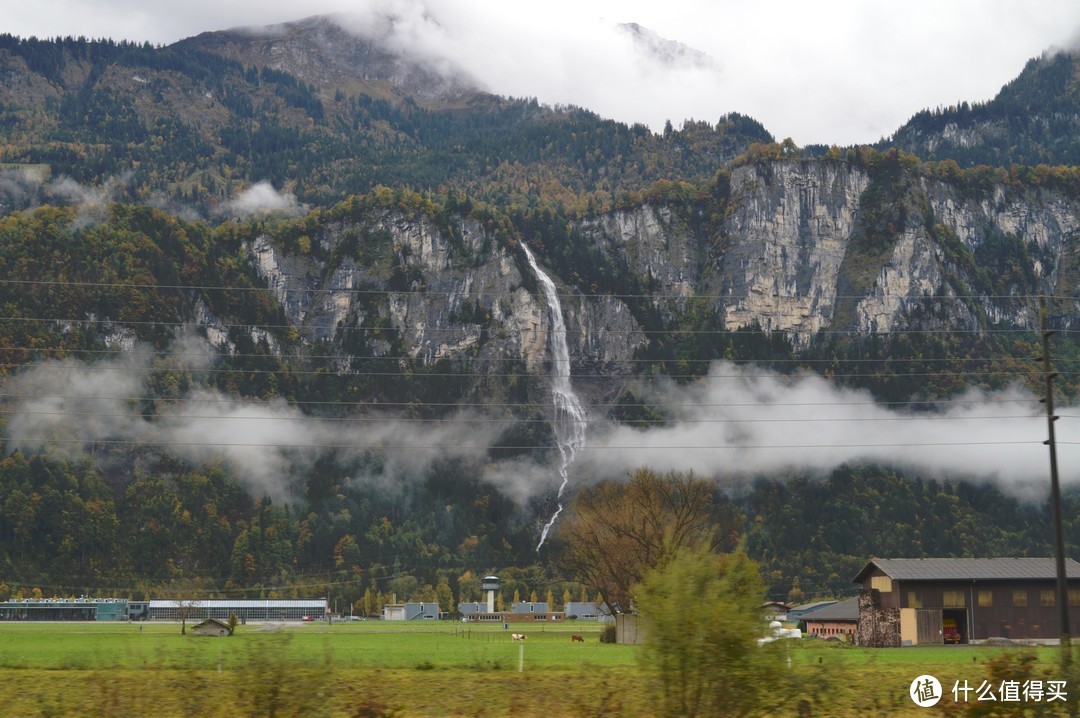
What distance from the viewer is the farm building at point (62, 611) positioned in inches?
7525

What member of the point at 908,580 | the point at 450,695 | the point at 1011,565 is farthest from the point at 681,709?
the point at 1011,565

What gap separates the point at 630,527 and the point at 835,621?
24.0 meters

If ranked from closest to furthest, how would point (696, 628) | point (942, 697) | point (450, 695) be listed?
1. point (696, 628)
2. point (942, 697)
3. point (450, 695)

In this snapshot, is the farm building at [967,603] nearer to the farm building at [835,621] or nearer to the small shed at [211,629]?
the farm building at [835,621]

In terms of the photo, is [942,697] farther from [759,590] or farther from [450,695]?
[450,695]

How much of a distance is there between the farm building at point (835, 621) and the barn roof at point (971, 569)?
29.3 ft

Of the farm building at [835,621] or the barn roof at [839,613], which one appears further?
the barn roof at [839,613]

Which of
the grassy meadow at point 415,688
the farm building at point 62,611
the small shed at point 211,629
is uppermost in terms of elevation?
the grassy meadow at point 415,688

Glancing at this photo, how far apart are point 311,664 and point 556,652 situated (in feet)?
141

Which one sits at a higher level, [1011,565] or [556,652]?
[1011,565]

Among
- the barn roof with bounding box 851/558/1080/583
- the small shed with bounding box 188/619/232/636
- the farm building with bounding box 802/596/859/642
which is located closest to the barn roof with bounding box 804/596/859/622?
the farm building with bounding box 802/596/859/642

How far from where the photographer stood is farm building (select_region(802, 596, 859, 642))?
104188 mm

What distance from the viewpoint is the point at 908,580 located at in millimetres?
91250

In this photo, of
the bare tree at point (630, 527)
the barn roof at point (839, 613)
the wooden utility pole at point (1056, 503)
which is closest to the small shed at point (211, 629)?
the bare tree at point (630, 527)
